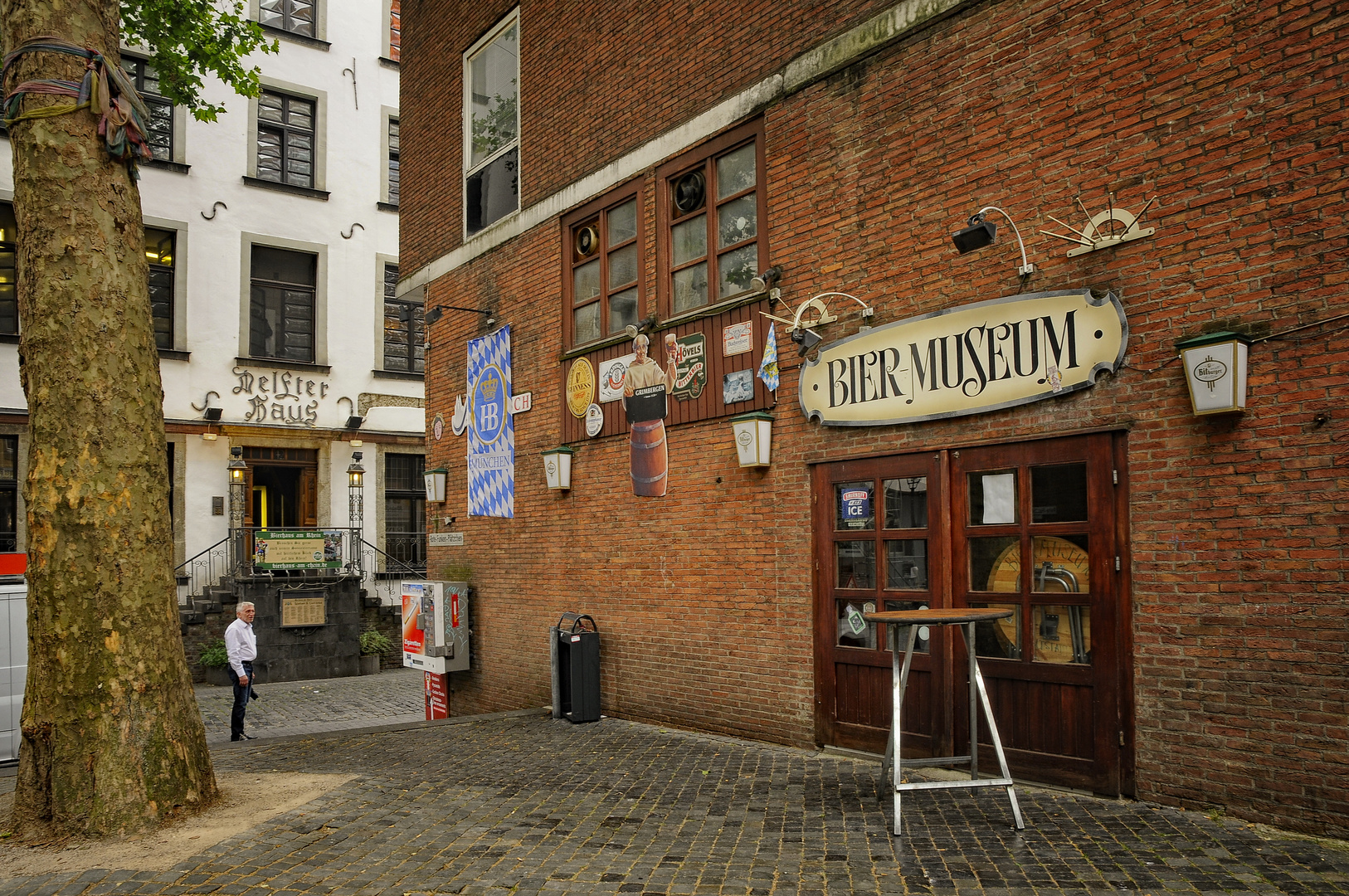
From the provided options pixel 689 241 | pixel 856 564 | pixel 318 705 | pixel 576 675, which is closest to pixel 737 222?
pixel 689 241

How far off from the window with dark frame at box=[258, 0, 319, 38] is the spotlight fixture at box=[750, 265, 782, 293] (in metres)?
17.5

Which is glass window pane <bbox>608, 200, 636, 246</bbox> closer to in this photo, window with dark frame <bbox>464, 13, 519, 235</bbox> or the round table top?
window with dark frame <bbox>464, 13, 519, 235</bbox>

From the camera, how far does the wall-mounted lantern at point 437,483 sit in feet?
46.6

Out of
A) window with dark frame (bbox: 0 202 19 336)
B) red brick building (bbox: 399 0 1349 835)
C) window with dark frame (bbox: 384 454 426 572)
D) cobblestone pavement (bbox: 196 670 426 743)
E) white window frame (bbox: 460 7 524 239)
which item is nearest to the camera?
red brick building (bbox: 399 0 1349 835)

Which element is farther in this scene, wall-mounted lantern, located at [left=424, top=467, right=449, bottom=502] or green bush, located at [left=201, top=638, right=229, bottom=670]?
green bush, located at [left=201, top=638, right=229, bottom=670]

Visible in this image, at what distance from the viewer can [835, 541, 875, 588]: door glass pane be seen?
7.99 metres

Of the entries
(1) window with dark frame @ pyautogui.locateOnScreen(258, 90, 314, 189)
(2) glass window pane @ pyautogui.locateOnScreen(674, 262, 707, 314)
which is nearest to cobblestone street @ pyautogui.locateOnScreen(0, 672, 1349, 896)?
(2) glass window pane @ pyautogui.locateOnScreen(674, 262, 707, 314)

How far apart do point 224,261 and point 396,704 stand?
10.4 meters

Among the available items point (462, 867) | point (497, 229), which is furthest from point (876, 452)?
point (497, 229)

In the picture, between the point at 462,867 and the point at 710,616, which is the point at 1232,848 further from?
the point at 710,616

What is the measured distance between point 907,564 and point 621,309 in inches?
184

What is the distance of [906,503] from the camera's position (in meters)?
7.73

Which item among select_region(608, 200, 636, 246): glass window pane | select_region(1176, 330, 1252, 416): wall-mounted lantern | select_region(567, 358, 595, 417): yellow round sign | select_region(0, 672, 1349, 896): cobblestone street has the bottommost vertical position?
select_region(0, 672, 1349, 896): cobblestone street

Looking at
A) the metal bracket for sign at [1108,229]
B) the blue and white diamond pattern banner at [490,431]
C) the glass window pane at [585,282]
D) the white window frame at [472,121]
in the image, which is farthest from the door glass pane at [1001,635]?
the white window frame at [472,121]
